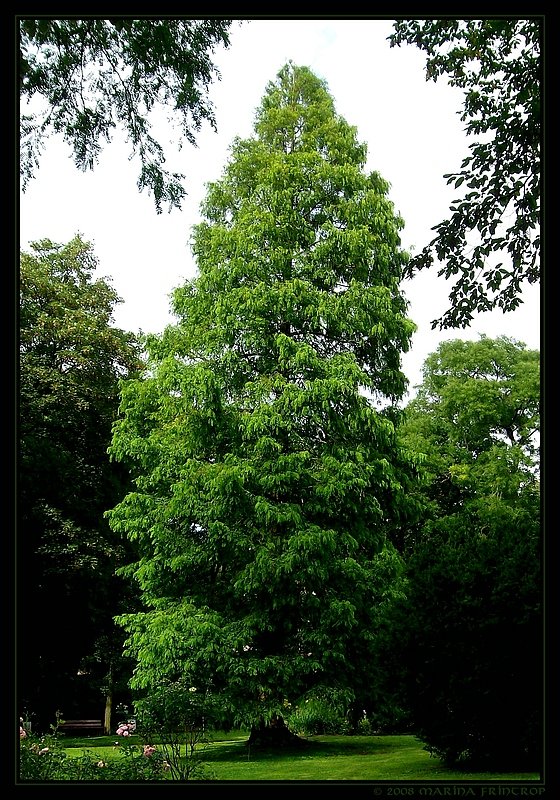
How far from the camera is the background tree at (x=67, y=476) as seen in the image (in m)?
9.20

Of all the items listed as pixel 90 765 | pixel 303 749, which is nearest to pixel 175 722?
pixel 90 765

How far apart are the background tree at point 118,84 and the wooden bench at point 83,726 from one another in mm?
8039

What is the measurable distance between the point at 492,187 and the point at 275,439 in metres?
3.72

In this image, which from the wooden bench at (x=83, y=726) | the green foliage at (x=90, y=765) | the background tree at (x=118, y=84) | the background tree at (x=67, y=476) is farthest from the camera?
the wooden bench at (x=83, y=726)

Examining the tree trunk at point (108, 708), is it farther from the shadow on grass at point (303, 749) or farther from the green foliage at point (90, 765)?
the green foliage at point (90, 765)

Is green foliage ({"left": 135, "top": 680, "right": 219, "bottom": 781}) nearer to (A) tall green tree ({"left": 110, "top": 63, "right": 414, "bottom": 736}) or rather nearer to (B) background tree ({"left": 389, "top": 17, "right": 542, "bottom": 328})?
(A) tall green tree ({"left": 110, "top": 63, "right": 414, "bottom": 736})

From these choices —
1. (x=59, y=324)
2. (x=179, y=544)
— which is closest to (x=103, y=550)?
(x=179, y=544)

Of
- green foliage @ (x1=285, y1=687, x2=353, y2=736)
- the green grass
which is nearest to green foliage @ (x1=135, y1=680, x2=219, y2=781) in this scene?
the green grass

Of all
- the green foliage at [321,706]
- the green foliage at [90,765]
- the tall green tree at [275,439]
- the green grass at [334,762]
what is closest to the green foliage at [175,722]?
the green foliage at [90,765]

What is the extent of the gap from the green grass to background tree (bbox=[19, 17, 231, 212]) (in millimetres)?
3951

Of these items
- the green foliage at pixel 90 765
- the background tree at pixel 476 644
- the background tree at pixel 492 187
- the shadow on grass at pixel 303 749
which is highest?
the background tree at pixel 492 187

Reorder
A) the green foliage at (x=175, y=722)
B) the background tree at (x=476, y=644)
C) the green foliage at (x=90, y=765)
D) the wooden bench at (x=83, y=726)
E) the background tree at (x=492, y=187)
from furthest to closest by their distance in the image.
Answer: the wooden bench at (x=83, y=726) < the green foliage at (x=175, y=722) < the background tree at (x=476, y=644) < the background tree at (x=492, y=187) < the green foliage at (x=90, y=765)

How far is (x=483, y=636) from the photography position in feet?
16.0
